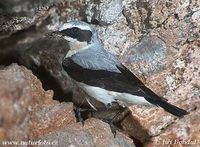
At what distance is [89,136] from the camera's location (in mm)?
5566

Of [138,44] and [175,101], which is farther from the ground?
[138,44]

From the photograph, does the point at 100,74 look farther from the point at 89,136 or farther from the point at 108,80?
the point at 89,136

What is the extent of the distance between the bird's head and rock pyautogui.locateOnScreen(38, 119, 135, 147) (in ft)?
3.49

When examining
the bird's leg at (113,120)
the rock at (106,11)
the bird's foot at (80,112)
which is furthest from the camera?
the rock at (106,11)

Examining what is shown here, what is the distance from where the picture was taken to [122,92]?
19.1ft

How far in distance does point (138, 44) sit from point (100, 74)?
1.02m

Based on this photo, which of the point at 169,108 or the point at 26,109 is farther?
the point at 169,108

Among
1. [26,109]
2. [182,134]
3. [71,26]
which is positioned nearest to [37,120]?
[26,109]

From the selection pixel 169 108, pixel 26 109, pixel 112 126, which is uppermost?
pixel 26 109

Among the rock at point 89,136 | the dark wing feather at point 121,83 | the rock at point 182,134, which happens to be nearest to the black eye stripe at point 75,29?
the dark wing feather at point 121,83

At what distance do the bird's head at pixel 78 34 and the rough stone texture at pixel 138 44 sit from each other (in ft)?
1.33

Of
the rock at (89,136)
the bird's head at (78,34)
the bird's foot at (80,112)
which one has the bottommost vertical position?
the bird's foot at (80,112)

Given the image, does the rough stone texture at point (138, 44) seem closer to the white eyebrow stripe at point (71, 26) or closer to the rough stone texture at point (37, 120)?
the white eyebrow stripe at point (71, 26)

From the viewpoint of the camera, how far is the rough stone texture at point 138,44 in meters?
6.43
